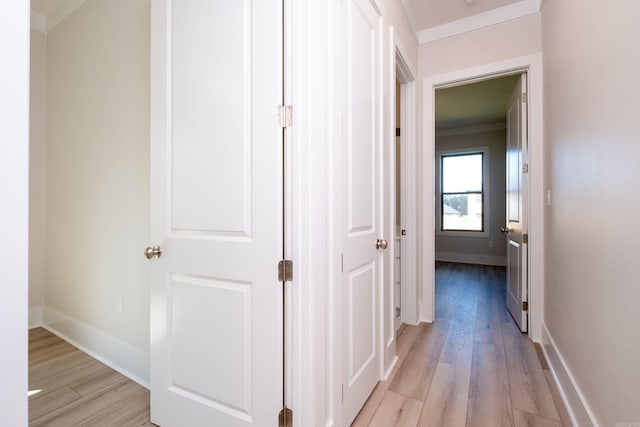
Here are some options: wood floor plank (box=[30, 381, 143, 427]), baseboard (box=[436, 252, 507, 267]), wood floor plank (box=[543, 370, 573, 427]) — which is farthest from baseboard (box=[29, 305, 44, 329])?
baseboard (box=[436, 252, 507, 267])

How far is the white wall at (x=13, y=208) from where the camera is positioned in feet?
1.63

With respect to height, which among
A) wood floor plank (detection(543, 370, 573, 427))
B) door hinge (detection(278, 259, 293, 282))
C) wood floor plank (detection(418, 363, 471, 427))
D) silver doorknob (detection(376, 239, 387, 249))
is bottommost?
wood floor plank (detection(418, 363, 471, 427))

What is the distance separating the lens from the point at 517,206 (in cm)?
287

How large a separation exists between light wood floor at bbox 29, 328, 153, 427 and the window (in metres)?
6.11

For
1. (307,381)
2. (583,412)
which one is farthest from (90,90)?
(583,412)

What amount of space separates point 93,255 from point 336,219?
6.68 feet

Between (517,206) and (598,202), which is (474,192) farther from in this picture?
(598,202)

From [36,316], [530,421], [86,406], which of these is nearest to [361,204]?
[530,421]

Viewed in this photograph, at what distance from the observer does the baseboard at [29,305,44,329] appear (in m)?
2.76

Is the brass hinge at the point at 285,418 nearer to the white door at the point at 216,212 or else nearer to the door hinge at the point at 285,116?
the white door at the point at 216,212

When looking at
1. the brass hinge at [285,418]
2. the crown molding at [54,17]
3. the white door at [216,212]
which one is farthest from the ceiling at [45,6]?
the brass hinge at [285,418]

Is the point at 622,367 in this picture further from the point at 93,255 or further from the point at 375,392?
the point at 93,255

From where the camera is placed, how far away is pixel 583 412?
1.38 metres

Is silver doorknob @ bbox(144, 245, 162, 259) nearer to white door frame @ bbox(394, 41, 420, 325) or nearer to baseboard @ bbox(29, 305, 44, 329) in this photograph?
white door frame @ bbox(394, 41, 420, 325)
